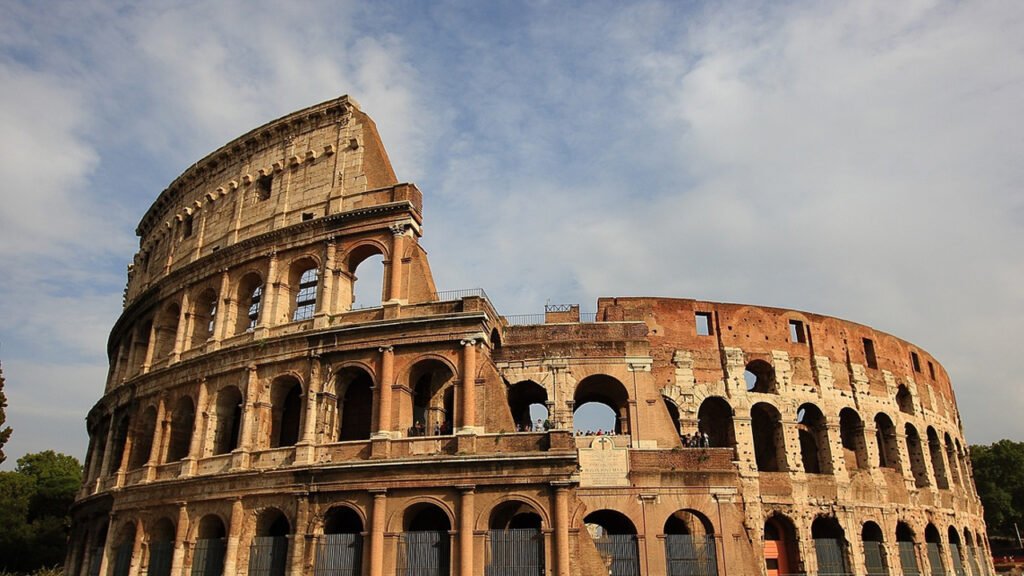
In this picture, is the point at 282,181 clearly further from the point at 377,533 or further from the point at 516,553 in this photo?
the point at 516,553

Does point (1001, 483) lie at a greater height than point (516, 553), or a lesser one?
greater

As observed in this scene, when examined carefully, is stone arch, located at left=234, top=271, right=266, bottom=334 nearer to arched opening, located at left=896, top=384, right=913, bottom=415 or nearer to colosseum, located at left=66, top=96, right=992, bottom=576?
colosseum, located at left=66, top=96, right=992, bottom=576

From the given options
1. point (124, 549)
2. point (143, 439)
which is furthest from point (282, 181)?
point (124, 549)

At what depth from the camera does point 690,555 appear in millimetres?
20531

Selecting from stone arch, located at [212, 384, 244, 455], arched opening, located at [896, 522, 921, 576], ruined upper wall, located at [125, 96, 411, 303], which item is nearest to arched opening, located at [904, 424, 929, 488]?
arched opening, located at [896, 522, 921, 576]

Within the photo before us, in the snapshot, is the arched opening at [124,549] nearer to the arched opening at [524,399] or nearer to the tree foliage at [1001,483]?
the arched opening at [524,399]

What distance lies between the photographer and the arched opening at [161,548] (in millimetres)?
22109

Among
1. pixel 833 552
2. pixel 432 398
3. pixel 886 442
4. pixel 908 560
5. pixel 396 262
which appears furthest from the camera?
pixel 886 442

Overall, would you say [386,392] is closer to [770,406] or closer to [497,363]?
[497,363]

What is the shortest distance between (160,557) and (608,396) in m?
14.8

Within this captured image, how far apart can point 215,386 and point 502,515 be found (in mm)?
10191

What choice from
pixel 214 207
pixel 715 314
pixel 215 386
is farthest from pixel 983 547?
pixel 214 207

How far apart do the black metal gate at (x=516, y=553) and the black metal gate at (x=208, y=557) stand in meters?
8.02

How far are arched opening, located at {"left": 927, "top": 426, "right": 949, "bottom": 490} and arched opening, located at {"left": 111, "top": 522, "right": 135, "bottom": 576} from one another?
30673mm
